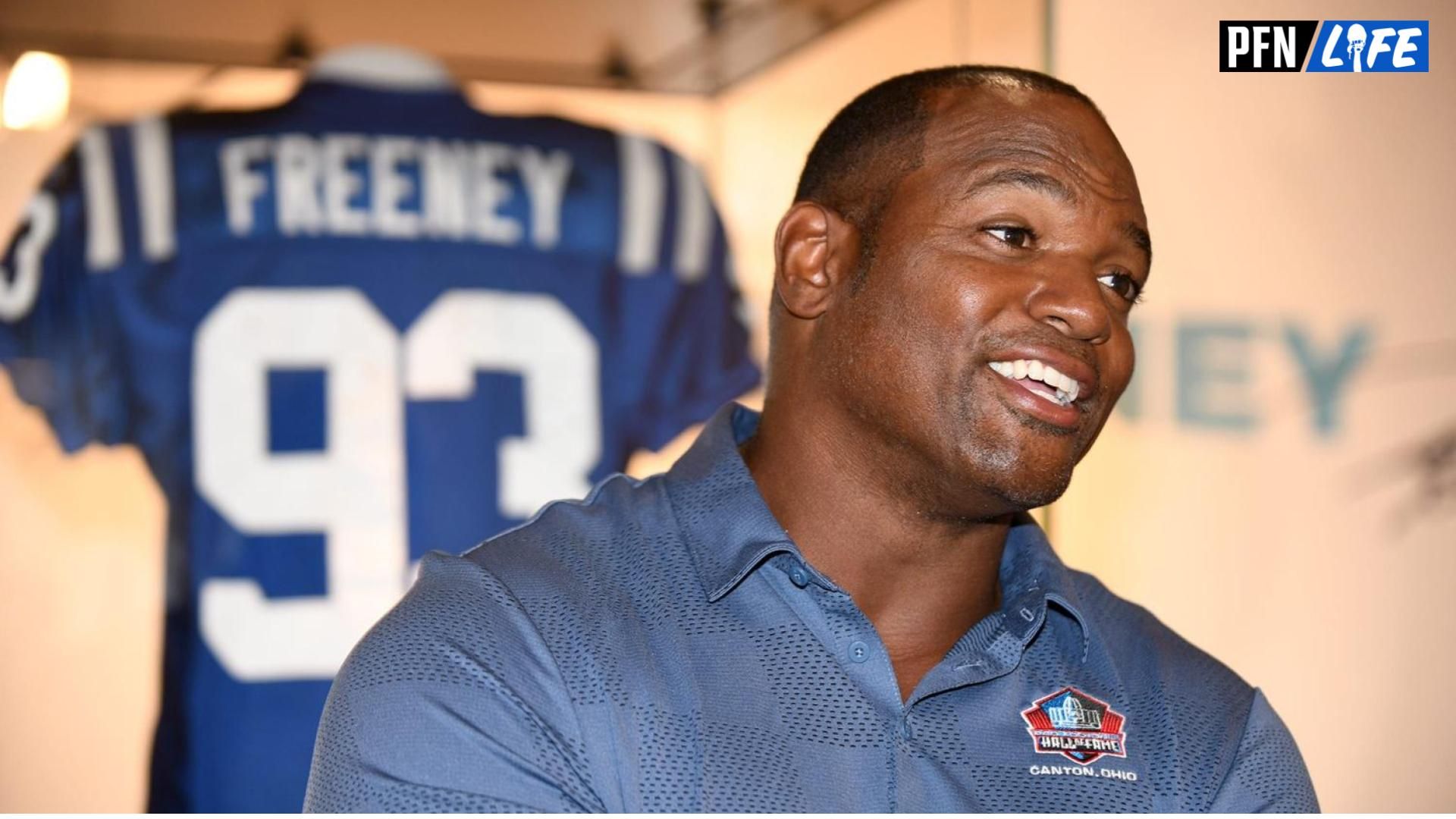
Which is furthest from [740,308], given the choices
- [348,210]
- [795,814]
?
[795,814]

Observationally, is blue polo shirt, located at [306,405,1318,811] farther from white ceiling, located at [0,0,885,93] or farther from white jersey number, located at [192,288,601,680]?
white ceiling, located at [0,0,885,93]

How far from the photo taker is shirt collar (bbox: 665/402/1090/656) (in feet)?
3.94

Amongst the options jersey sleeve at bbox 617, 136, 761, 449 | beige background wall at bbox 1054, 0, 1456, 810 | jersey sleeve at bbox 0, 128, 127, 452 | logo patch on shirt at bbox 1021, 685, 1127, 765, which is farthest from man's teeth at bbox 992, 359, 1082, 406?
jersey sleeve at bbox 0, 128, 127, 452

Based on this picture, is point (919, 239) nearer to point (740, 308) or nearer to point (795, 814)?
point (795, 814)

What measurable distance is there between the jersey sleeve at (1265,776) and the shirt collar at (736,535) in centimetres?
16

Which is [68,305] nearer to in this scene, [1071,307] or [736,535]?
[736,535]

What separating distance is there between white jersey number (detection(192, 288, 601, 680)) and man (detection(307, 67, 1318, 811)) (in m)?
0.84

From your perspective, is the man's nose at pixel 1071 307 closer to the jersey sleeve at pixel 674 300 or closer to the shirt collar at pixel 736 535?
the shirt collar at pixel 736 535

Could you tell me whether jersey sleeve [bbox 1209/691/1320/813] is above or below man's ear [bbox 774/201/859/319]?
below

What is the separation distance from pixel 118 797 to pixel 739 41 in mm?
1530

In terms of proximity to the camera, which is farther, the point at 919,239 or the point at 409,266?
the point at 409,266

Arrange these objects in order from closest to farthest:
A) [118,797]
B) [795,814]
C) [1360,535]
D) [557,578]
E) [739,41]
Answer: [795,814]
[557,578]
[118,797]
[739,41]
[1360,535]

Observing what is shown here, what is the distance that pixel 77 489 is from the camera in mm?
2109

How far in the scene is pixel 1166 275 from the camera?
8.16 ft
